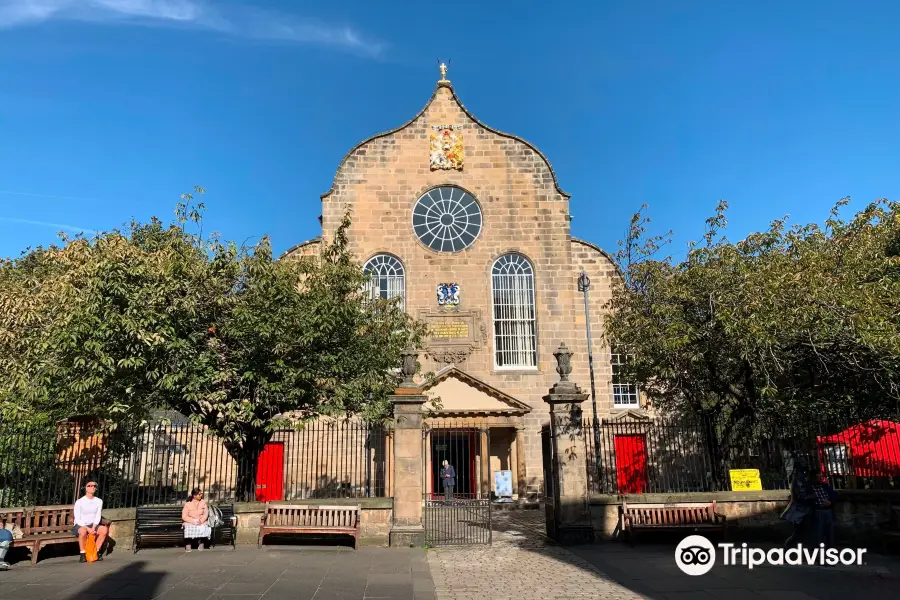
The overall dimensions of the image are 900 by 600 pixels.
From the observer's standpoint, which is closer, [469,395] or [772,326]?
[772,326]

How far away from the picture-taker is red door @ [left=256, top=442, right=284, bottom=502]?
19.7 meters

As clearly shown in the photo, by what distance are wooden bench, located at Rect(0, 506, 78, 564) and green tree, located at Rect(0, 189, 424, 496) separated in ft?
5.88

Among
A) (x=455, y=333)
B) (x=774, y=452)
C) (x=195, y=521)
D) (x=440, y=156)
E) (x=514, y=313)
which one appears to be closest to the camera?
(x=195, y=521)

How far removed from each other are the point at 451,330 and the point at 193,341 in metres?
→ 12.0

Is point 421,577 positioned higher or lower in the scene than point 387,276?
lower

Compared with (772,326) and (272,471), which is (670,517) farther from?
(272,471)

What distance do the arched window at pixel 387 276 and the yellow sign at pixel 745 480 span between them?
1328cm

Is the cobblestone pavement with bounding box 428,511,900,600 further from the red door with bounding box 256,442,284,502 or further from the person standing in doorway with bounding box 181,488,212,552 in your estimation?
the red door with bounding box 256,442,284,502

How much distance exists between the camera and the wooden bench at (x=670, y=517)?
35.2 feet

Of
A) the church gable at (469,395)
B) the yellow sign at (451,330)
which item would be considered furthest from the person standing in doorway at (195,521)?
the yellow sign at (451,330)

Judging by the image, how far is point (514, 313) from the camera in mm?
22453

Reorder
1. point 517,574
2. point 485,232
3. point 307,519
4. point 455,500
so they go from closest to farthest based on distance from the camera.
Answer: point 517,574 → point 307,519 → point 455,500 → point 485,232

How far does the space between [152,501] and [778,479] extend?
1262cm

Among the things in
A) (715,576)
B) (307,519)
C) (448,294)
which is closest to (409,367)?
(307,519)
